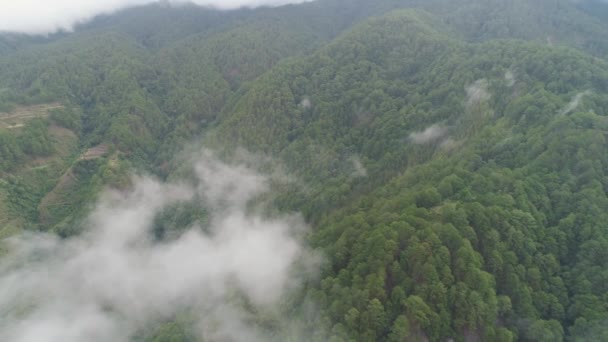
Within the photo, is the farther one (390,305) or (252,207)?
(252,207)

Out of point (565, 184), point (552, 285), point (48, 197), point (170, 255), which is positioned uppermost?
point (565, 184)

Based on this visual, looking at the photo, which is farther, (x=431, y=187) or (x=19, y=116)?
(x=19, y=116)

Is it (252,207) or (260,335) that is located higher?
(260,335)

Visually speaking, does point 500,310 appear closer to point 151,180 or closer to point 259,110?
point 259,110

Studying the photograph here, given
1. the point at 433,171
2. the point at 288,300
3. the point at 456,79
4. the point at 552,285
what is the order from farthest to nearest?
1. the point at 456,79
2. the point at 433,171
3. the point at 288,300
4. the point at 552,285

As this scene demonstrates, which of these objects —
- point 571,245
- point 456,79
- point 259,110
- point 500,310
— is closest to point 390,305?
point 500,310

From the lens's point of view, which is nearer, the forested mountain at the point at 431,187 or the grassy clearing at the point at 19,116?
the forested mountain at the point at 431,187

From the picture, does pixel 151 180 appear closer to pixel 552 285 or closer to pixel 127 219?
pixel 127 219

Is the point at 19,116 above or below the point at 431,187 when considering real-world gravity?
below

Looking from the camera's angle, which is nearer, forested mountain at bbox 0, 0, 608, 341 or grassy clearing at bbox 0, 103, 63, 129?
forested mountain at bbox 0, 0, 608, 341

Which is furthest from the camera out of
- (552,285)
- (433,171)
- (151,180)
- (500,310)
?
(151,180)
